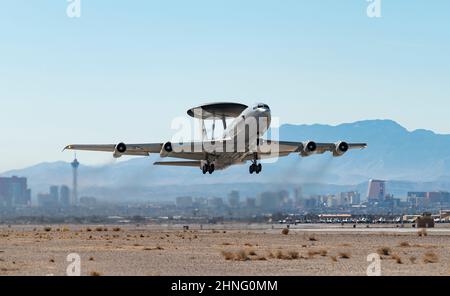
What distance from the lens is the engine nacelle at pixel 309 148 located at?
78.1m

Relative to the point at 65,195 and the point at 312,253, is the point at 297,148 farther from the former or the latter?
the point at 65,195

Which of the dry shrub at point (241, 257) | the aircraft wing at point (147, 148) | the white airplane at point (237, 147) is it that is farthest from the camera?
the aircraft wing at point (147, 148)

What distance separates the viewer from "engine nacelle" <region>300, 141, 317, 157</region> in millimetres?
78062

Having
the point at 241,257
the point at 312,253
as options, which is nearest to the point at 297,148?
the point at 312,253

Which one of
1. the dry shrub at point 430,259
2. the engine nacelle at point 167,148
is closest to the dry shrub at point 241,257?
the dry shrub at point 430,259

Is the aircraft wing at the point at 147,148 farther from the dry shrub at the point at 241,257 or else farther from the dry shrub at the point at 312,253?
the dry shrub at the point at 241,257

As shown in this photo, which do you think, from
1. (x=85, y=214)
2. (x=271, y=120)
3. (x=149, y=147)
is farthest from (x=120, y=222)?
(x=271, y=120)

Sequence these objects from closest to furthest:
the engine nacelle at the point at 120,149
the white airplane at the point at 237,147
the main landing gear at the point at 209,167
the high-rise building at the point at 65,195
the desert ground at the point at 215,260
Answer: the desert ground at the point at 215,260, the white airplane at the point at 237,147, the engine nacelle at the point at 120,149, the main landing gear at the point at 209,167, the high-rise building at the point at 65,195

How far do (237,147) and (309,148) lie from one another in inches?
318
